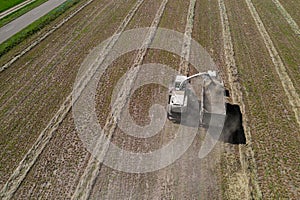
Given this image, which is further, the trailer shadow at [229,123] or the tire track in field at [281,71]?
the tire track in field at [281,71]

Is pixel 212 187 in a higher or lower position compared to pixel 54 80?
lower

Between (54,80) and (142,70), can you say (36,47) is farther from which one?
(142,70)

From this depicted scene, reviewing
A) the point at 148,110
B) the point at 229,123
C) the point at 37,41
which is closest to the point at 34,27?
the point at 37,41

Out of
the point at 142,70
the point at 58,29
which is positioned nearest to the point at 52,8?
the point at 58,29

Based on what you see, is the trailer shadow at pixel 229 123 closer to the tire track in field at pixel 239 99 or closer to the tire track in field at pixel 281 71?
the tire track in field at pixel 239 99

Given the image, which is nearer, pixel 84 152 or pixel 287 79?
pixel 84 152

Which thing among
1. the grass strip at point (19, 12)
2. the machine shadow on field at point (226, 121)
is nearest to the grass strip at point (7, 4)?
the grass strip at point (19, 12)
